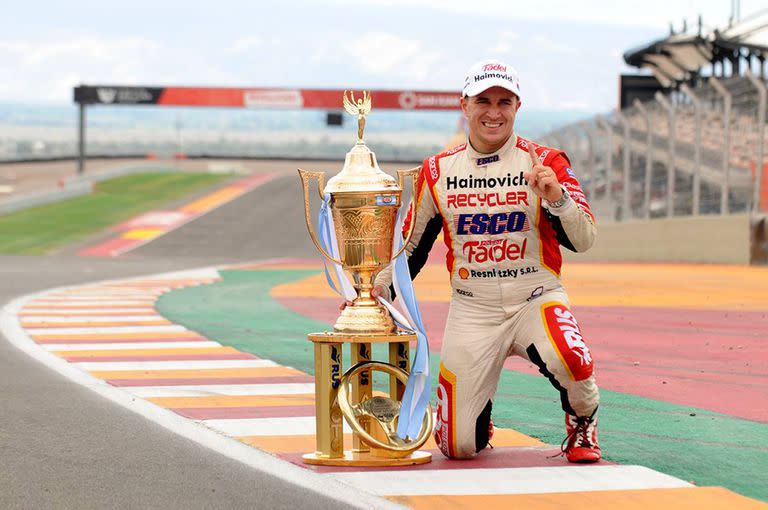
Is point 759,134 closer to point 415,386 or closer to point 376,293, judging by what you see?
point 376,293

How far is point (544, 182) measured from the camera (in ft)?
20.6

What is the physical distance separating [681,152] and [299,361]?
14.0 metres

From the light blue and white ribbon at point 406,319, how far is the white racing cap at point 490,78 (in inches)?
24.9

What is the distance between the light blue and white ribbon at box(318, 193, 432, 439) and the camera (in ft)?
21.4

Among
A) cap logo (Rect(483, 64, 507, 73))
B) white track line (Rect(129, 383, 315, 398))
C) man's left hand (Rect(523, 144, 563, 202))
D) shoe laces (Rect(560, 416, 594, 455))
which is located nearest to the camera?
man's left hand (Rect(523, 144, 563, 202))

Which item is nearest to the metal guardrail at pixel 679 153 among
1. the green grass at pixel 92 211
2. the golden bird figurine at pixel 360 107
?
the green grass at pixel 92 211

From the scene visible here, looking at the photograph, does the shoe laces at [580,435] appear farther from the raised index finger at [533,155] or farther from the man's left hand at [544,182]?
the raised index finger at [533,155]

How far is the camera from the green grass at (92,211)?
3619cm

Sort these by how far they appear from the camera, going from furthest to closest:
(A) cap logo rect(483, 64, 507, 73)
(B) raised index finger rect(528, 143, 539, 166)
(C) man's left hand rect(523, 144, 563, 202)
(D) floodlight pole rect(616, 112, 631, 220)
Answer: (D) floodlight pole rect(616, 112, 631, 220)
(A) cap logo rect(483, 64, 507, 73)
(B) raised index finger rect(528, 143, 539, 166)
(C) man's left hand rect(523, 144, 563, 202)

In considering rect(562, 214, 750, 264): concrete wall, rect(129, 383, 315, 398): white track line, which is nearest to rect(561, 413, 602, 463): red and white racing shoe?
rect(129, 383, 315, 398): white track line

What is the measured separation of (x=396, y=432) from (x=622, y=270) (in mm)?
20098

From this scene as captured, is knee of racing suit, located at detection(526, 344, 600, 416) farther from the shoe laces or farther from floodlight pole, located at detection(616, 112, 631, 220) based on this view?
floodlight pole, located at detection(616, 112, 631, 220)

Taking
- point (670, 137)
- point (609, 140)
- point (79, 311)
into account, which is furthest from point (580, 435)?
point (609, 140)

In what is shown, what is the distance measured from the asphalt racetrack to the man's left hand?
1.22 m
